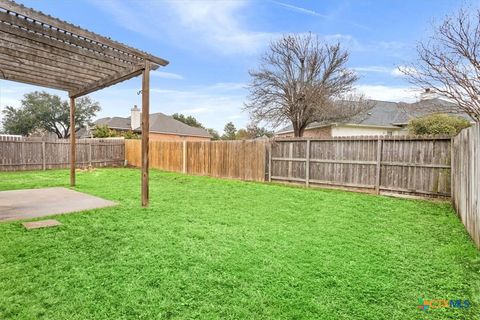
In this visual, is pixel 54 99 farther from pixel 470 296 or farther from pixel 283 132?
pixel 470 296

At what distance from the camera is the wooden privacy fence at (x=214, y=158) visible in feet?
31.0

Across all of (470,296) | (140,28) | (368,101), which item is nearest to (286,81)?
(368,101)

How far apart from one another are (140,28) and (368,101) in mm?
14605

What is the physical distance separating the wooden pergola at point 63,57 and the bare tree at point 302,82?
40.0 feet

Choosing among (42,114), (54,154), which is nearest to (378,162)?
(54,154)

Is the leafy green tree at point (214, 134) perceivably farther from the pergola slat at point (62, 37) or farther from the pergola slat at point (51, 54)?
the pergola slat at point (62, 37)

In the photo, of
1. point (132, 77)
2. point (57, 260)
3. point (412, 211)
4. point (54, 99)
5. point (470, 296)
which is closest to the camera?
point (470, 296)

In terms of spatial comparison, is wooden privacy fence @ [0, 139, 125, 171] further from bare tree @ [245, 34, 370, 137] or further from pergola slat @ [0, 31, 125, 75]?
bare tree @ [245, 34, 370, 137]

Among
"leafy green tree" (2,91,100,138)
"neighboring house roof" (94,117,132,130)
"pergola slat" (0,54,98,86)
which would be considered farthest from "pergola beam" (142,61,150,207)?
"leafy green tree" (2,91,100,138)

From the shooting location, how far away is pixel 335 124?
681 inches

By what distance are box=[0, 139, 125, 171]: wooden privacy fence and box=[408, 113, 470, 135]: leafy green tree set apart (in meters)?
15.5

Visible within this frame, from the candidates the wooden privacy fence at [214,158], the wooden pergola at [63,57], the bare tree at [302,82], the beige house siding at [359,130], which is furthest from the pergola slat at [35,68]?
the beige house siding at [359,130]

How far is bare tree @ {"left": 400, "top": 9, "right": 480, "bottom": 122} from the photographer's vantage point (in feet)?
20.4

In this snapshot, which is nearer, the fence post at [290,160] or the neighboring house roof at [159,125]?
the fence post at [290,160]
